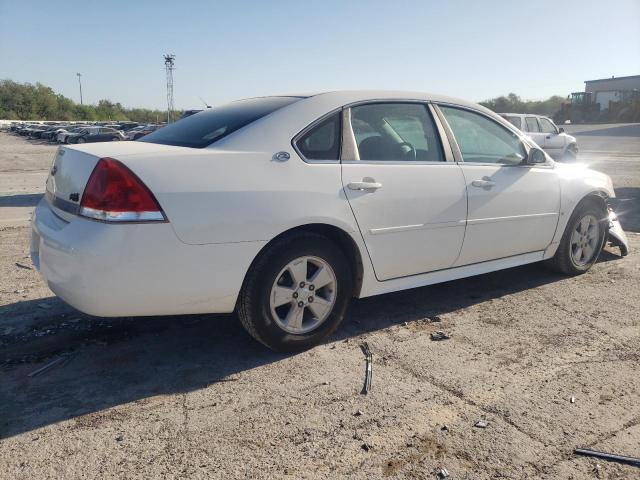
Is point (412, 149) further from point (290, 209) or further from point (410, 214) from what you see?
point (290, 209)

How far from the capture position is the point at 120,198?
2.77 m

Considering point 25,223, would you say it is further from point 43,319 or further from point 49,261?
point 49,261

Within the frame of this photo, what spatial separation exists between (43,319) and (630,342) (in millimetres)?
4095

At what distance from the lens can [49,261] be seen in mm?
2994

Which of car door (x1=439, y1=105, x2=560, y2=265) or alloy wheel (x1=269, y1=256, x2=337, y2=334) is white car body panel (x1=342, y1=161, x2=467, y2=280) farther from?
alloy wheel (x1=269, y1=256, x2=337, y2=334)

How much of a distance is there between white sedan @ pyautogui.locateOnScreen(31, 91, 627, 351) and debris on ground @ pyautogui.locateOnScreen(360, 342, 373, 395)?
247 millimetres

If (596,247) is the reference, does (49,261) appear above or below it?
above

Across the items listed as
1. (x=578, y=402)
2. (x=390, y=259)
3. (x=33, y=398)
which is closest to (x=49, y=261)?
(x=33, y=398)

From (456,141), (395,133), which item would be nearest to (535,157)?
(456,141)

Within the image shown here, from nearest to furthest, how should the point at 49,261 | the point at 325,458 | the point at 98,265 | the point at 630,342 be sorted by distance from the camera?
the point at 325,458
the point at 98,265
the point at 49,261
the point at 630,342

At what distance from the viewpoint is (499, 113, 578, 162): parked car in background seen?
60.0 feet

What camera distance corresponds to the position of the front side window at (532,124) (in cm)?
1855

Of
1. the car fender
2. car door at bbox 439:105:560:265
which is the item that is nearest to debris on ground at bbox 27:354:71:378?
car door at bbox 439:105:560:265

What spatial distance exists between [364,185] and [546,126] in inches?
709
